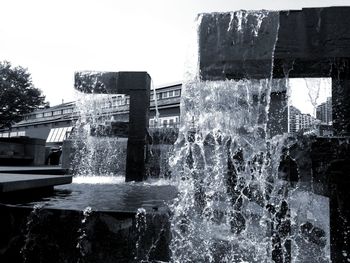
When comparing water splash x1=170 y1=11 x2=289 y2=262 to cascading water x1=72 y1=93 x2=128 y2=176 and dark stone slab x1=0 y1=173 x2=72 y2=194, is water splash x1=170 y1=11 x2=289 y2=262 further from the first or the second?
cascading water x1=72 y1=93 x2=128 y2=176

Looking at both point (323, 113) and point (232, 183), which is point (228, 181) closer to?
point (232, 183)

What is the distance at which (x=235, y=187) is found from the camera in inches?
187

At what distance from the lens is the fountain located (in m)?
3.78

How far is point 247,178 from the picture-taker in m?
4.64

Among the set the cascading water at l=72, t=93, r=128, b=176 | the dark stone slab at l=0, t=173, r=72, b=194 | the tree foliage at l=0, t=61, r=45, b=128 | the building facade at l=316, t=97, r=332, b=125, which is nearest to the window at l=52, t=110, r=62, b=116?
the tree foliage at l=0, t=61, r=45, b=128

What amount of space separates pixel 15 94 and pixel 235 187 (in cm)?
2152

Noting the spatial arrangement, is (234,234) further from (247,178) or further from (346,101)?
(346,101)

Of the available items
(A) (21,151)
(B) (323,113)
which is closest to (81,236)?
(B) (323,113)

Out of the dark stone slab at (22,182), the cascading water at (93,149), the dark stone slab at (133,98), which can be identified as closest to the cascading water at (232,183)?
the dark stone slab at (22,182)

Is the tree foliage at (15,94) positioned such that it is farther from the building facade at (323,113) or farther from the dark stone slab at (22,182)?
the building facade at (323,113)

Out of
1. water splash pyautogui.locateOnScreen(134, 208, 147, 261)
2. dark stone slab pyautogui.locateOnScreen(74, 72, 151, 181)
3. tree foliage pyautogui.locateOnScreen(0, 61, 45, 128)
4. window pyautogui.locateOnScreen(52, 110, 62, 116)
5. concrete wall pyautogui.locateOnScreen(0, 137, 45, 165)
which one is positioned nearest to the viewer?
water splash pyautogui.locateOnScreen(134, 208, 147, 261)

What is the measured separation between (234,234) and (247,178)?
101 cm

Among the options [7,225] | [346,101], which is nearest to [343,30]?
[346,101]

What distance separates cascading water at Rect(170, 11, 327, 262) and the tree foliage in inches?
783
